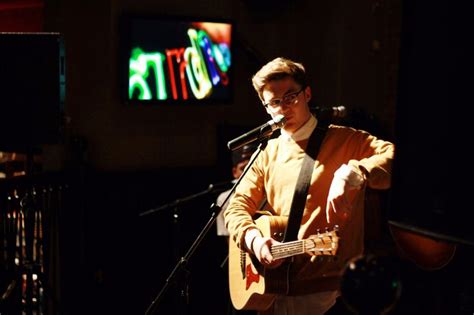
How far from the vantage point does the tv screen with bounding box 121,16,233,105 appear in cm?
525

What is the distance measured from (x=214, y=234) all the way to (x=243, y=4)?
2.13 meters

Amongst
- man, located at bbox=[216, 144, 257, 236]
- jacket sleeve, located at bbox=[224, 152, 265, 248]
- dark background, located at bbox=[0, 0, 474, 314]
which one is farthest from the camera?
dark background, located at bbox=[0, 0, 474, 314]

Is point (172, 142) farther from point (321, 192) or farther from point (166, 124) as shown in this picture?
point (321, 192)

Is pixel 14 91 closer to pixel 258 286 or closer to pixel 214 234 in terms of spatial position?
pixel 258 286

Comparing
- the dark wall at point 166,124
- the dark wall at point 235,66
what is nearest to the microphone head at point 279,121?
the dark wall at point 166,124

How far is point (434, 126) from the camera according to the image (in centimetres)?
Answer: 136

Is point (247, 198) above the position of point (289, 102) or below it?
below

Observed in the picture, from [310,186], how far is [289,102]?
1.21 ft

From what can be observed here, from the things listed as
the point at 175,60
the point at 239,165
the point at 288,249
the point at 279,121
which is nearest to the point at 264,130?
the point at 279,121

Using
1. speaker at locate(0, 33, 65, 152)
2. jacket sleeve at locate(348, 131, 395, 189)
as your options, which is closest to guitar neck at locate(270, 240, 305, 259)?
jacket sleeve at locate(348, 131, 395, 189)

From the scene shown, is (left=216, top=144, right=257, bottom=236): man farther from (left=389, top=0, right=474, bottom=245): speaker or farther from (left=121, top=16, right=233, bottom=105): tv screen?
(left=389, top=0, right=474, bottom=245): speaker

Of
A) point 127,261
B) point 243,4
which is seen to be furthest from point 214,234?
point 243,4

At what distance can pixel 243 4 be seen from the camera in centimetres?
591

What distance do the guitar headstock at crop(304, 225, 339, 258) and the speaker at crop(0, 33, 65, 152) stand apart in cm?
171
